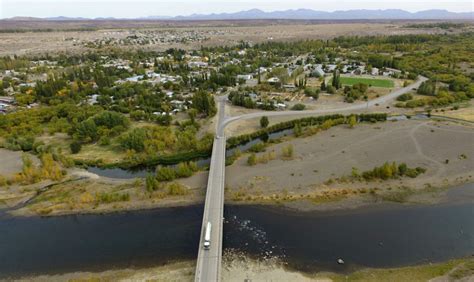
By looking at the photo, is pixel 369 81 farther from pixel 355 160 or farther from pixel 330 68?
pixel 355 160

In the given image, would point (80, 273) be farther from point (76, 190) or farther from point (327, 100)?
point (327, 100)

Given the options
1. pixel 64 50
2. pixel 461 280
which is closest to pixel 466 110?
pixel 461 280

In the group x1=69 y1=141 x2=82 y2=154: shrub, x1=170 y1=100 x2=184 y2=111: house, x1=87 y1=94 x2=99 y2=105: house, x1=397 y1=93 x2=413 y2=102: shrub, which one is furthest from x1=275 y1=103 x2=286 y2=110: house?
x1=87 y1=94 x2=99 y2=105: house

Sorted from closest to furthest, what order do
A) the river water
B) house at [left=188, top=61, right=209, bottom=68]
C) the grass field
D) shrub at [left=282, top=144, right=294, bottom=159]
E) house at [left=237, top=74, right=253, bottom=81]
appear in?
the river water, shrub at [left=282, top=144, right=294, bottom=159], the grass field, house at [left=237, top=74, right=253, bottom=81], house at [left=188, top=61, right=209, bottom=68]

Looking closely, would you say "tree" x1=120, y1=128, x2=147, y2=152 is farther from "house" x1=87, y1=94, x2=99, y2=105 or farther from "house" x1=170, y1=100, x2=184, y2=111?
"house" x1=87, y1=94, x2=99, y2=105

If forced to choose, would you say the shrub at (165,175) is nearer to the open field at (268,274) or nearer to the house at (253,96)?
the open field at (268,274)

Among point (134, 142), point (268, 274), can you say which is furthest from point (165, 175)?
point (268, 274)
